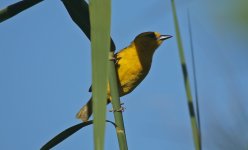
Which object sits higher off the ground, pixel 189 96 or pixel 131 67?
pixel 131 67

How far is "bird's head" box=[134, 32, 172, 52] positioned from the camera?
13.3 ft

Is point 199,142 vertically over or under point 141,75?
under

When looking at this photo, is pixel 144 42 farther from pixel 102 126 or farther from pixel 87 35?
pixel 102 126

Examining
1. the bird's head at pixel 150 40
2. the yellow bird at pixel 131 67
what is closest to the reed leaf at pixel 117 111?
the yellow bird at pixel 131 67

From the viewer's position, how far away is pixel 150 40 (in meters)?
4.21

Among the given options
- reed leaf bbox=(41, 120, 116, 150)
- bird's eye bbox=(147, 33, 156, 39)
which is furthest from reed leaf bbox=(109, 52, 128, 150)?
bird's eye bbox=(147, 33, 156, 39)

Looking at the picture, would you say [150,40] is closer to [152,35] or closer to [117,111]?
[152,35]

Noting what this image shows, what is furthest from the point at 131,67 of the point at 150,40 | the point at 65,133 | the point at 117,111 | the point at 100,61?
the point at 100,61

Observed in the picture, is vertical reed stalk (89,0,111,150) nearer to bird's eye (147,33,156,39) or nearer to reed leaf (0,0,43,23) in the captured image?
reed leaf (0,0,43,23)

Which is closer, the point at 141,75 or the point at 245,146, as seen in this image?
A: the point at 245,146

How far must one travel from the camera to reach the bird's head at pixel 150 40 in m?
4.06

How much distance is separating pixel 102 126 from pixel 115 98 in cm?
29

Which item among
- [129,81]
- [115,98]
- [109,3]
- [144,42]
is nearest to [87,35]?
[115,98]

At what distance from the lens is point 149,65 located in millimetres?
3793
